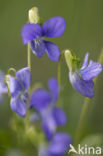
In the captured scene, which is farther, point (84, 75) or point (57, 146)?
point (57, 146)

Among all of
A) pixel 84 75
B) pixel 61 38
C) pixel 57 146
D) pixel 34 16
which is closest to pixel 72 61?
pixel 84 75

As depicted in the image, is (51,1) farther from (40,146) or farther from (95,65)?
(95,65)

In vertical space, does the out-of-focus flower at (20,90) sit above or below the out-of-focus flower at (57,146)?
above

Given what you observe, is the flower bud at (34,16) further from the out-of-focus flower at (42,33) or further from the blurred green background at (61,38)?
the blurred green background at (61,38)

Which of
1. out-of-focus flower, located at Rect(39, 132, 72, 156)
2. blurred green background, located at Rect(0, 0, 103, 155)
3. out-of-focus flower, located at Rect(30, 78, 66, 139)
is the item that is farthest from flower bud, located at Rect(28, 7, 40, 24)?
blurred green background, located at Rect(0, 0, 103, 155)

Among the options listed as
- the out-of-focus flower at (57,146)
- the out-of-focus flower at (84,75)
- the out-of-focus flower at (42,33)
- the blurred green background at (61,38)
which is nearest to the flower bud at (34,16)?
the out-of-focus flower at (42,33)

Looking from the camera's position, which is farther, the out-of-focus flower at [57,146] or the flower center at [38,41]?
the out-of-focus flower at [57,146]

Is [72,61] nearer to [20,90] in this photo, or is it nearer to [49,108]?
[20,90]
